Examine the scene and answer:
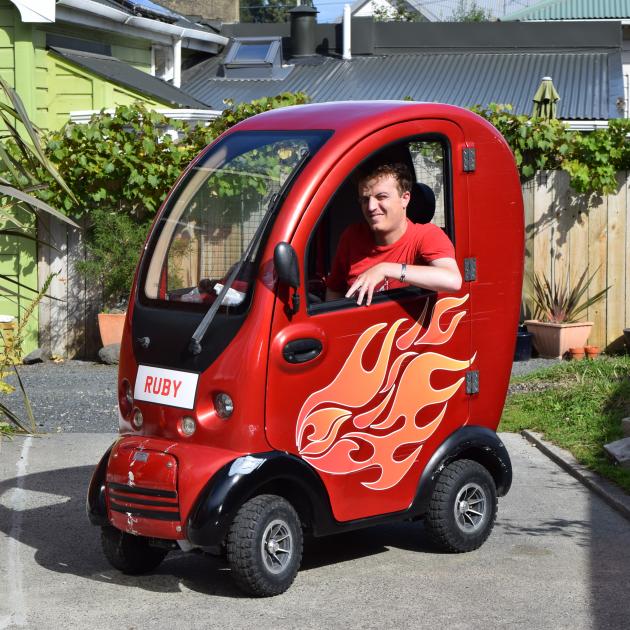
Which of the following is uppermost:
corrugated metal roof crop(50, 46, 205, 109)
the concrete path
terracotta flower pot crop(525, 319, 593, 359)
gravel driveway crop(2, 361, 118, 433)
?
corrugated metal roof crop(50, 46, 205, 109)

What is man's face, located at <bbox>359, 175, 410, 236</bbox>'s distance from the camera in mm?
5703

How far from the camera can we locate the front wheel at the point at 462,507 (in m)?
5.87

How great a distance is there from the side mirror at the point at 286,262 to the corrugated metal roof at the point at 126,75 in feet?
34.6

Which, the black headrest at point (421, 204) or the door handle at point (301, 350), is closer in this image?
the door handle at point (301, 350)

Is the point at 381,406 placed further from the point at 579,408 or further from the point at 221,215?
the point at 579,408

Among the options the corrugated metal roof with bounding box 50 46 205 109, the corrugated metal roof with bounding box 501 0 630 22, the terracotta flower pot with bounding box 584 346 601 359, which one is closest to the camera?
the terracotta flower pot with bounding box 584 346 601 359

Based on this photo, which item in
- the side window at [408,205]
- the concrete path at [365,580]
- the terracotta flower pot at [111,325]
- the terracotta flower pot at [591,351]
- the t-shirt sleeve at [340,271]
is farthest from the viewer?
the terracotta flower pot at [111,325]

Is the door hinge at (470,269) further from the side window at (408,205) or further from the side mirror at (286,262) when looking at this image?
the side mirror at (286,262)

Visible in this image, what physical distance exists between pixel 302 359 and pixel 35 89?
9810 millimetres

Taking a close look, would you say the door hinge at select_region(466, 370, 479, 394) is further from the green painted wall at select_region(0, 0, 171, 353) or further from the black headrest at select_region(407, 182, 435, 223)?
the green painted wall at select_region(0, 0, 171, 353)

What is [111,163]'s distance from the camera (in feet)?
41.2

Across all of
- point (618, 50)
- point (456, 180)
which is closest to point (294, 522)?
point (456, 180)

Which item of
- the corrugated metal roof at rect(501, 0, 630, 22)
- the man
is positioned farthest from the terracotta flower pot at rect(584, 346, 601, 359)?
the corrugated metal roof at rect(501, 0, 630, 22)

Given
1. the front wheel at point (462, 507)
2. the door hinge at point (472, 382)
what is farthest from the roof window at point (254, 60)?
the front wheel at point (462, 507)
